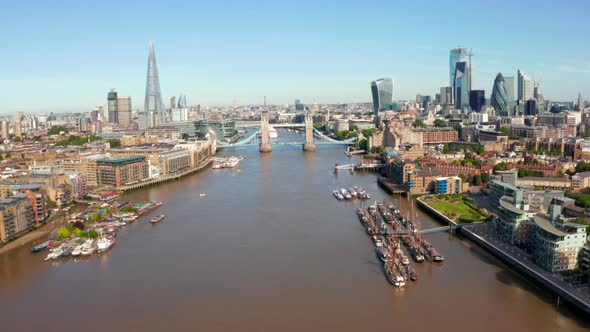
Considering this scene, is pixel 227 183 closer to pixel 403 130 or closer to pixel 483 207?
pixel 483 207

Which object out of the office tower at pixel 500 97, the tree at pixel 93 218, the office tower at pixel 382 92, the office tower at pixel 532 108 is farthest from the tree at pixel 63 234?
the office tower at pixel 382 92

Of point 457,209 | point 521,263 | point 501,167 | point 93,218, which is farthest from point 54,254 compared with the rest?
point 501,167

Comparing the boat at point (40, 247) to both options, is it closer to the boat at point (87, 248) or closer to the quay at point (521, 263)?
the boat at point (87, 248)

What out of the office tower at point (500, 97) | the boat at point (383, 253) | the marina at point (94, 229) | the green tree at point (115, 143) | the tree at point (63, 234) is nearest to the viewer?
the boat at point (383, 253)

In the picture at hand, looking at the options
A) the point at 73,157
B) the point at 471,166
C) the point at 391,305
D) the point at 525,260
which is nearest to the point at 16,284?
the point at 391,305

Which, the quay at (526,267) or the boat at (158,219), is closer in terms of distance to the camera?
the quay at (526,267)

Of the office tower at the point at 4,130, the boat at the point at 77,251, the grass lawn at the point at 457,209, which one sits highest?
the office tower at the point at 4,130
